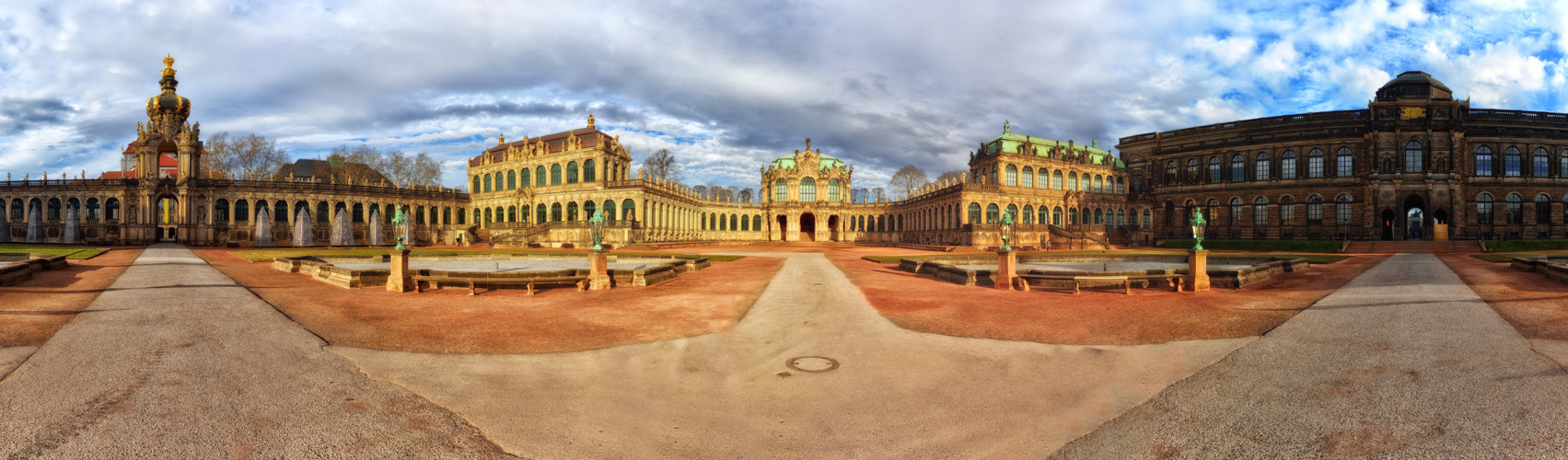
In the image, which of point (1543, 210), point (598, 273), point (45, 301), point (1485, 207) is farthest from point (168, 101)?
point (1543, 210)

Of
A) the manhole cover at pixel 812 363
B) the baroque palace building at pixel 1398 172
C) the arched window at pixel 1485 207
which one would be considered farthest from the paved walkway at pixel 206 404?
the arched window at pixel 1485 207

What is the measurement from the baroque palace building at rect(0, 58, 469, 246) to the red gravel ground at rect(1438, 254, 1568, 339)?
6695cm

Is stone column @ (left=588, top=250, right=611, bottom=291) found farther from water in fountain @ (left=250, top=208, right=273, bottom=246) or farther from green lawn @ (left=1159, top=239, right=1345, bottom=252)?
water in fountain @ (left=250, top=208, right=273, bottom=246)

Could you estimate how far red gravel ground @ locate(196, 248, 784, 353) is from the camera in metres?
10.7

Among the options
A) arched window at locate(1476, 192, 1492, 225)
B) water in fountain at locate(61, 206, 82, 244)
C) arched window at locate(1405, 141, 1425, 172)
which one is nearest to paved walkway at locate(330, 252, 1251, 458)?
arched window at locate(1405, 141, 1425, 172)

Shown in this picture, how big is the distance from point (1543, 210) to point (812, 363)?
80521mm

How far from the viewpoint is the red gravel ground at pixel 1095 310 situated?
11.5 meters

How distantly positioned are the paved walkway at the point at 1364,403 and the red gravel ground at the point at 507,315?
7.87 metres

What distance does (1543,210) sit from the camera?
175 feet

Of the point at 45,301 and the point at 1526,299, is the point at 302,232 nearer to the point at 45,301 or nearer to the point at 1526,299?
the point at 45,301

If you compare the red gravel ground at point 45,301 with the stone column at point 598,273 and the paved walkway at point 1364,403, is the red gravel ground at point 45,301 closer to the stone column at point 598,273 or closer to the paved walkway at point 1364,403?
the stone column at point 598,273

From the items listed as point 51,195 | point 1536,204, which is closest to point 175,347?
point 51,195

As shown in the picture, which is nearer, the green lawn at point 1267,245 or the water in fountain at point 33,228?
the green lawn at point 1267,245

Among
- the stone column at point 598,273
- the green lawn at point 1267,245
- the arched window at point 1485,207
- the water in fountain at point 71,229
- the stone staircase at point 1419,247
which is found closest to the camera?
the stone column at point 598,273
